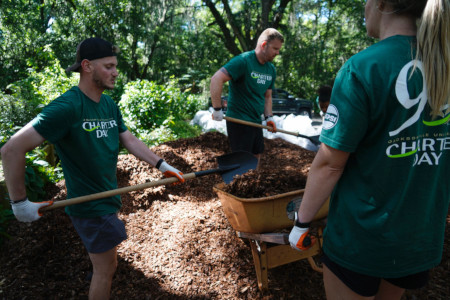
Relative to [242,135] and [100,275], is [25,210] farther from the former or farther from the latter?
[242,135]

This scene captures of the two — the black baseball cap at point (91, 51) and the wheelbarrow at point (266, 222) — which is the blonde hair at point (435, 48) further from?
the black baseball cap at point (91, 51)

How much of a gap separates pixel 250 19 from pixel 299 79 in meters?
7.60

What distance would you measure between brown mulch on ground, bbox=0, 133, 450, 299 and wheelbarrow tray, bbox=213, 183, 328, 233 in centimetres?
20

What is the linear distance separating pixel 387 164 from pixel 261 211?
1369 mm

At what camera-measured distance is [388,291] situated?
143cm

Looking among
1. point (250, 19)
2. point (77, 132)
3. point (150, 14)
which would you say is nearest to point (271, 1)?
point (250, 19)

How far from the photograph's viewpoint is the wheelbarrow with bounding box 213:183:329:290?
94.5 inches

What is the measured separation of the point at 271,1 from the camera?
1362 cm

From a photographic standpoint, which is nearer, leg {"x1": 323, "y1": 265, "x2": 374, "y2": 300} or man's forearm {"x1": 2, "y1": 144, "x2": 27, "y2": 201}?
leg {"x1": 323, "y1": 265, "x2": 374, "y2": 300}

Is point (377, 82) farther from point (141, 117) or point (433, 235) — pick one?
point (141, 117)

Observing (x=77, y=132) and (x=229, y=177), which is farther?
(x=229, y=177)

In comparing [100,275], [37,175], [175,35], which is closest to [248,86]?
[100,275]

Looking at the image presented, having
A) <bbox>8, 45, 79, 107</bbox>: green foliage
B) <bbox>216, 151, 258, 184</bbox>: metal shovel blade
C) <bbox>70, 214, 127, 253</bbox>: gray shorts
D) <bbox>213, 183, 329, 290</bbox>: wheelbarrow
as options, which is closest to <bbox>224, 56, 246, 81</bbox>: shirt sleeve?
<bbox>216, 151, 258, 184</bbox>: metal shovel blade

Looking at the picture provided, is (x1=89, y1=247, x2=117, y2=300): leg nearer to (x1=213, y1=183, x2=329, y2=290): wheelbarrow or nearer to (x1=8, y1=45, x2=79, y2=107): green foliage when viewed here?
(x1=213, y1=183, x2=329, y2=290): wheelbarrow
